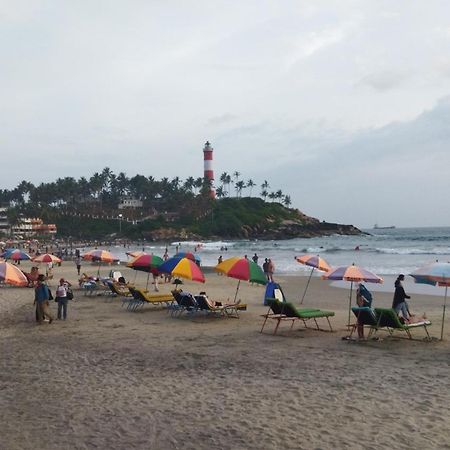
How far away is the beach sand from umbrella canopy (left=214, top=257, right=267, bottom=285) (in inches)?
47.8

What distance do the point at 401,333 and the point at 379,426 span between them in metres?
6.23

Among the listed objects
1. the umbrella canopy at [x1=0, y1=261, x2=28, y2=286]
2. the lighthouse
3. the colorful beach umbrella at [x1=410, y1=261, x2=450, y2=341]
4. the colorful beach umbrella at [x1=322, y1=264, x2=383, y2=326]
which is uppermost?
the lighthouse

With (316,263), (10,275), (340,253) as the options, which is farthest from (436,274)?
(340,253)

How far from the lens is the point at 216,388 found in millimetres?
7625

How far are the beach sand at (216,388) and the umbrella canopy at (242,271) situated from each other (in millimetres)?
1214

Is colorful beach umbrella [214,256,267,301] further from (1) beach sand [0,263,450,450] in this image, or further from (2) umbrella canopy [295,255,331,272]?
(2) umbrella canopy [295,255,331,272]

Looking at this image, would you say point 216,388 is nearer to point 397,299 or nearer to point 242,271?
point 397,299

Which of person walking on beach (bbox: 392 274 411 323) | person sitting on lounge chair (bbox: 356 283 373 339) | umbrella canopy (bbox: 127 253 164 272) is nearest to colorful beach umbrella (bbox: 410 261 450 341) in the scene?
person walking on beach (bbox: 392 274 411 323)

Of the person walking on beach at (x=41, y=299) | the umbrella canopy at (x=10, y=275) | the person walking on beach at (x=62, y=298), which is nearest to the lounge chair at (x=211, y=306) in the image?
the person walking on beach at (x=62, y=298)

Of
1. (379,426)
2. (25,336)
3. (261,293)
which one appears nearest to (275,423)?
(379,426)

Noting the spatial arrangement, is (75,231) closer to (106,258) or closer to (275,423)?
(106,258)

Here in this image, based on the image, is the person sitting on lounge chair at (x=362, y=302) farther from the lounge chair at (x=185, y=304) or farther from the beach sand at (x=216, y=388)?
the lounge chair at (x=185, y=304)

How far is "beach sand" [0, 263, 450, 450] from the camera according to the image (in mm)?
5758

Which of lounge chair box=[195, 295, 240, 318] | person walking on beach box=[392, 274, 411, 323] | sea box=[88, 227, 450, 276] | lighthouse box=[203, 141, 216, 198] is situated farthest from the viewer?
lighthouse box=[203, 141, 216, 198]
